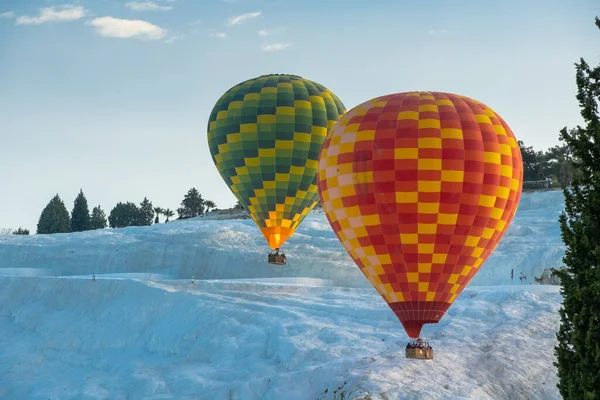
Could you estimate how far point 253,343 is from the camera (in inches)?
1670

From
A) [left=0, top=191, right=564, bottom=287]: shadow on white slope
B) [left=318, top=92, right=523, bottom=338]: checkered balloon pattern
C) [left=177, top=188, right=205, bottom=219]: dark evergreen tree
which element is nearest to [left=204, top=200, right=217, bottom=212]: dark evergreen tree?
[left=177, top=188, right=205, bottom=219]: dark evergreen tree

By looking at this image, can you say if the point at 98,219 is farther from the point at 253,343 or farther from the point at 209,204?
the point at 253,343

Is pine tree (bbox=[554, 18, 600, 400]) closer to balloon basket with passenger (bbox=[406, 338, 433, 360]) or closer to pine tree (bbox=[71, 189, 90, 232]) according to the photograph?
balloon basket with passenger (bbox=[406, 338, 433, 360])

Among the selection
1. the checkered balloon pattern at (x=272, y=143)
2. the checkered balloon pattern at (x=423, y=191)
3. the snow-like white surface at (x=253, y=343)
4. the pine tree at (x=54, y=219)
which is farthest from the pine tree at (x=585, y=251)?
the pine tree at (x=54, y=219)

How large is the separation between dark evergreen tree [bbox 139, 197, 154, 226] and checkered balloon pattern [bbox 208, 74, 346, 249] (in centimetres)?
9021

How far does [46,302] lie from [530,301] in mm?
28041

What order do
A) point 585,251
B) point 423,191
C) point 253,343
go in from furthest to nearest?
1. point 253,343
2. point 423,191
3. point 585,251

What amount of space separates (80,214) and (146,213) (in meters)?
12.2

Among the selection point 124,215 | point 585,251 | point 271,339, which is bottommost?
point 271,339

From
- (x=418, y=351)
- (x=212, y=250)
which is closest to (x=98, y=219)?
(x=212, y=250)

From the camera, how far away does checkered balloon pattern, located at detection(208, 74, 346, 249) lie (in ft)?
136

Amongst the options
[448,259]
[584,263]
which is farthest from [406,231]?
[584,263]

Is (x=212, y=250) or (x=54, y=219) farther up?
(x=54, y=219)

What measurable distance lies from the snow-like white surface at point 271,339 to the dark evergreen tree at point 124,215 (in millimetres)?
62778
